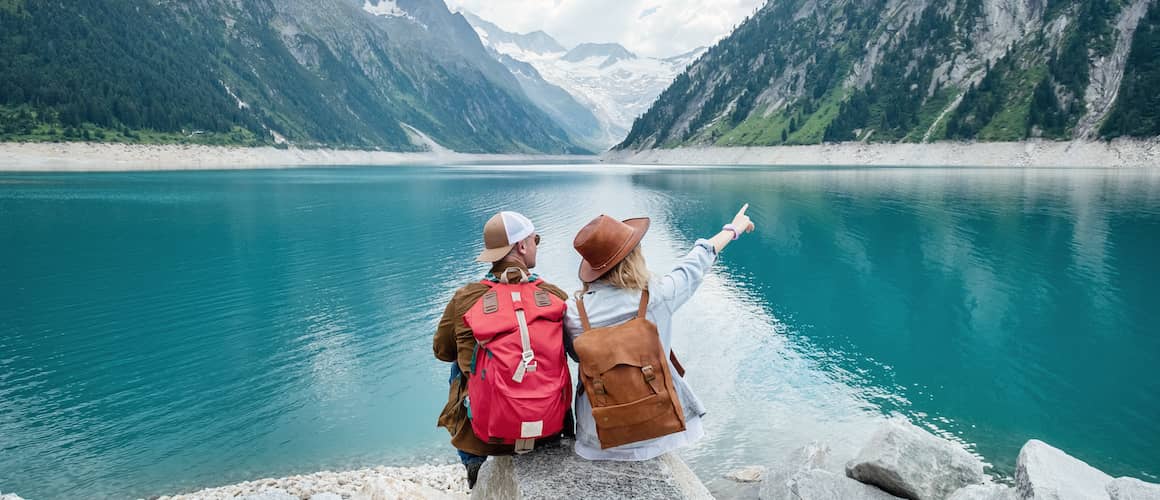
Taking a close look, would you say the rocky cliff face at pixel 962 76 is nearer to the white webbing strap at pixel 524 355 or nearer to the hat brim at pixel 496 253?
the hat brim at pixel 496 253

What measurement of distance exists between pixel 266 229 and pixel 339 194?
3050cm

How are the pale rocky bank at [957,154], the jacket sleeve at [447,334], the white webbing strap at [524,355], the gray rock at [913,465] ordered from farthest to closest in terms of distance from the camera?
the pale rocky bank at [957,154], the gray rock at [913,465], the jacket sleeve at [447,334], the white webbing strap at [524,355]

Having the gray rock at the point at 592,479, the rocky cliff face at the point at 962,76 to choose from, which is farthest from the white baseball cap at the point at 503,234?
the rocky cliff face at the point at 962,76

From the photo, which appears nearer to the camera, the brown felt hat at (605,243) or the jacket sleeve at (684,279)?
the brown felt hat at (605,243)

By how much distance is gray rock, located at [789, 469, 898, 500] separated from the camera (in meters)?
7.33

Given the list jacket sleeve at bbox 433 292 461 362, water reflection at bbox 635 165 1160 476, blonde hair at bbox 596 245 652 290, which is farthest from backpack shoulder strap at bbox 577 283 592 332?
water reflection at bbox 635 165 1160 476

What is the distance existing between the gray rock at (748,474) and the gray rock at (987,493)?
3.76 meters

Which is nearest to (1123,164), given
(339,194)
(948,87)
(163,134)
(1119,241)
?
(948,87)

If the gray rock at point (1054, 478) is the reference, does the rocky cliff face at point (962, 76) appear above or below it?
above

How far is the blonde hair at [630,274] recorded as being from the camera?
4.49m

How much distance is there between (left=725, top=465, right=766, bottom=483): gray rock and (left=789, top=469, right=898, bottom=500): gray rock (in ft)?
8.08

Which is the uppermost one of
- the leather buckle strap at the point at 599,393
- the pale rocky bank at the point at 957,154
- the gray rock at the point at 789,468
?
the pale rocky bank at the point at 957,154

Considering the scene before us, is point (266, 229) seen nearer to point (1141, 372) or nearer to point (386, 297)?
point (386, 297)

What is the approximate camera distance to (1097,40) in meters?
125
